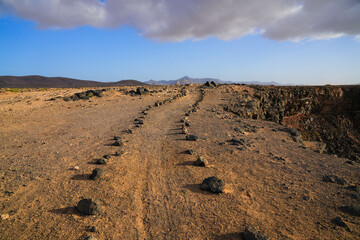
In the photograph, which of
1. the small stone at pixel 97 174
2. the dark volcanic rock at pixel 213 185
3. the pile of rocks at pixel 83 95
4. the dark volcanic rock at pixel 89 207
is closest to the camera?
the dark volcanic rock at pixel 89 207

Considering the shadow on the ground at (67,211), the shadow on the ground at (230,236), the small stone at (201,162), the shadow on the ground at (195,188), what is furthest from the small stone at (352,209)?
the shadow on the ground at (67,211)

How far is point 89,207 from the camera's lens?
146 inches

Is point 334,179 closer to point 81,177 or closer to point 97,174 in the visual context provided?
point 97,174

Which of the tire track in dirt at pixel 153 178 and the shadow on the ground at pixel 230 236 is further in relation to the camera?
the tire track in dirt at pixel 153 178

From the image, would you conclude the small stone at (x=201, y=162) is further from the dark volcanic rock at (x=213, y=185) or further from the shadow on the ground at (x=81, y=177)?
the shadow on the ground at (x=81, y=177)

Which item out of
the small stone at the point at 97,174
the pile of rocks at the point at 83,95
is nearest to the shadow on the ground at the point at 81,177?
the small stone at the point at 97,174

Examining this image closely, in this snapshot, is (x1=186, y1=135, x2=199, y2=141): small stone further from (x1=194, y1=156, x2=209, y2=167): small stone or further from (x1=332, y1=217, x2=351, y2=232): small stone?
(x1=332, y1=217, x2=351, y2=232): small stone

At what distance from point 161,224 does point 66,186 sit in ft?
9.38

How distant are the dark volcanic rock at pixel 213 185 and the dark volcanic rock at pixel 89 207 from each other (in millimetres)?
2531

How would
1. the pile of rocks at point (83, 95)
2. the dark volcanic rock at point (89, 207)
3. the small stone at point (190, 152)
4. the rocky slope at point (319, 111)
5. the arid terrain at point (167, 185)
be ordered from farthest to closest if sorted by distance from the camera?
the rocky slope at point (319, 111)
the pile of rocks at point (83, 95)
the small stone at point (190, 152)
the dark volcanic rock at point (89, 207)
the arid terrain at point (167, 185)

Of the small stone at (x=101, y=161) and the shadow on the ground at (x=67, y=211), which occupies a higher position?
the small stone at (x=101, y=161)

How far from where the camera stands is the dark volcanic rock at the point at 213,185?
14.8ft

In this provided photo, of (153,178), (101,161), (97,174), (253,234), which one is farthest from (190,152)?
(253,234)

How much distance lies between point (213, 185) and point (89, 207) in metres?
2.90
